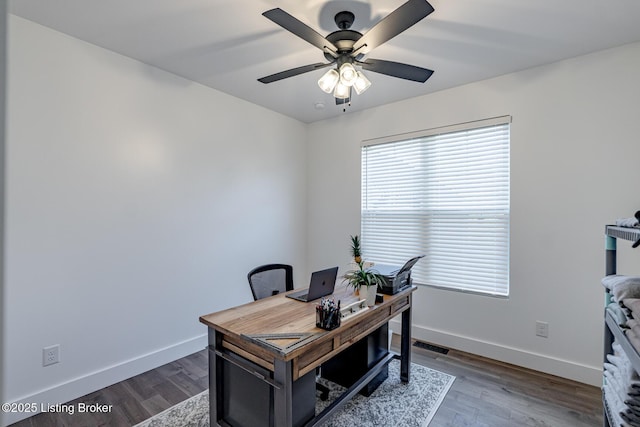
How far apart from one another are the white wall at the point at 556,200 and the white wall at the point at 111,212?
232 cm

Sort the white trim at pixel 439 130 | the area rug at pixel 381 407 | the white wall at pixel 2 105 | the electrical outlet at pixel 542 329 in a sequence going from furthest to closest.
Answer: the white trim at pixel 439 130
the electrical outlet at pixel 542 329
the area rug at pixel 381 407
the white wall at pixel 2 105

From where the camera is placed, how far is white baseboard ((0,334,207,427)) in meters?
2.00

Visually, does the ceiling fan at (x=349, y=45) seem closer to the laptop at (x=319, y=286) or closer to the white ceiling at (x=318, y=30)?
the white ceiling at (x=318, y=30)

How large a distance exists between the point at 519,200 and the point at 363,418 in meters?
2.24

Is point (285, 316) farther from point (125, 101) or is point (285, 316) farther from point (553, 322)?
point (553, 322)

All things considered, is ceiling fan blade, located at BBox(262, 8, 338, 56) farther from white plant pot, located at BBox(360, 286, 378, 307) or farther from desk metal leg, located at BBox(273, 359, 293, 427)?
desk metal leg, located at BBox(273, 359, 293, 427)

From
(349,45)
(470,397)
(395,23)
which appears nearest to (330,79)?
(349,45)

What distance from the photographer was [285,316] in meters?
1.65

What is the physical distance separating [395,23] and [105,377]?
10.4ft

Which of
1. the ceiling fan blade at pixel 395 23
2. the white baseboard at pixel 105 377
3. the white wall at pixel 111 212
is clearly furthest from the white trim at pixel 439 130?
the white baseboard at pixel 105 377

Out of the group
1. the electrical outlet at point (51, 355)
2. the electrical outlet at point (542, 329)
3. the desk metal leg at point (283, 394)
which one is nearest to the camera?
the desk metal leg at point (283, 394)

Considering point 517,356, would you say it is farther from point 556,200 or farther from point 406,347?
point 556,200

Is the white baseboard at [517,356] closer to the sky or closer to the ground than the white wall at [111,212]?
closer to the ground

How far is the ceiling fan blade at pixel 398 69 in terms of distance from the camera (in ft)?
5.79
